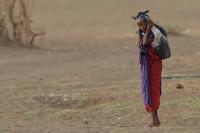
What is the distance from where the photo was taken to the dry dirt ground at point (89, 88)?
11.2 meters

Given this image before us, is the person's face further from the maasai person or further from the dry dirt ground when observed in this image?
the dry dirt ground

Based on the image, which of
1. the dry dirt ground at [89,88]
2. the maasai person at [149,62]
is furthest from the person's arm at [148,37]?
the dry dirt ground at [89,88]

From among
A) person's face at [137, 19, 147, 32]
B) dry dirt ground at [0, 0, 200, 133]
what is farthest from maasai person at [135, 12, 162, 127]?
dry dirt ground at [0, 0, 200, 133]

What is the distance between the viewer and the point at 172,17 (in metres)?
38.7

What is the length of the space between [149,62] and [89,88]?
4.14 m

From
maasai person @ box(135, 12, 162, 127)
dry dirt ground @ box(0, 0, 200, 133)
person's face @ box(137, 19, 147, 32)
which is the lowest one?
dry dirt ground @ box(0, 0, 200, 133)

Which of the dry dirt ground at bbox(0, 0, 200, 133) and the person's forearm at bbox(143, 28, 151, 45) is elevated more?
the person's forearm at bbox(143, 28, 151, 45)

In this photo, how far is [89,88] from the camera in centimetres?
1434

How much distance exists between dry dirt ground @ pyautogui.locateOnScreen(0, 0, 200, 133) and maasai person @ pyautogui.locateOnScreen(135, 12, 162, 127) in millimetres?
340

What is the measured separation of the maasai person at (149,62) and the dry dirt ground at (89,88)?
A: 34 cm

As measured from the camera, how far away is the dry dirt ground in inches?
442

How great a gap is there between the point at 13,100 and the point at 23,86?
1.57 metres

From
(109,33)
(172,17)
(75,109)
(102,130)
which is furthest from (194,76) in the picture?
(172,17)

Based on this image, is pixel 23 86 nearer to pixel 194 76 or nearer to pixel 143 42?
pixel 194 76
